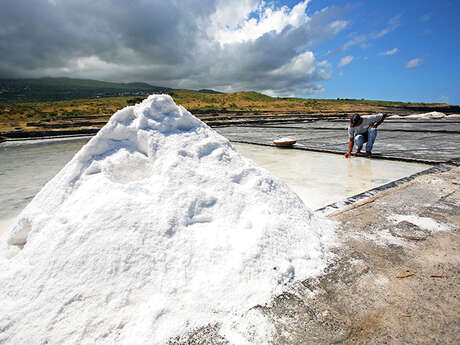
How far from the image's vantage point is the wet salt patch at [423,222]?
2405 mm

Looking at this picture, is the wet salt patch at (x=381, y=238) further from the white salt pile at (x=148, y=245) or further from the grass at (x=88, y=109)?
the grass at (x=88, y=109)

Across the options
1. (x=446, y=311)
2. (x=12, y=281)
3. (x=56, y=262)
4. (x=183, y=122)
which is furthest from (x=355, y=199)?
(x=12, y=281)

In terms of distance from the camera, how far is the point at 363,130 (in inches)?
248

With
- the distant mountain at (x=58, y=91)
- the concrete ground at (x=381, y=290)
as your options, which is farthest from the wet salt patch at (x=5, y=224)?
the distant mountain at (x=58, y=91)

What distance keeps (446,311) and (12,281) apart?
2535mm

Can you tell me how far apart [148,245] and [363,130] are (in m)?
6.16

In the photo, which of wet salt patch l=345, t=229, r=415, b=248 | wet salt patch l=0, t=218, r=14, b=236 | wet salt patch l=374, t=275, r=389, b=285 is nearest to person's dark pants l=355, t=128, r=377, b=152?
wet salt patch l=345, t=229, r=415, b=248

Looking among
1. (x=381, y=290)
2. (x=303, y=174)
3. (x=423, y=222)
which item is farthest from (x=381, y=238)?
(x=303, y=174)

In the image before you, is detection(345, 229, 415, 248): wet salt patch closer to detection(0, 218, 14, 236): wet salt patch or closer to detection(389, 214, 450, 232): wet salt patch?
detection(389, 214, 450, 232): wet salt patch

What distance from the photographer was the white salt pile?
1.41 metres

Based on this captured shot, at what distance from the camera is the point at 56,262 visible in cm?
159

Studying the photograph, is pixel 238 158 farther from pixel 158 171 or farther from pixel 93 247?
pixel 93 247

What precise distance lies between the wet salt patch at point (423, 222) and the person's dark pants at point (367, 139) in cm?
396

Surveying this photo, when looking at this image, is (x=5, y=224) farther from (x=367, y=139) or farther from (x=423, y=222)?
(x=367, y=139)
